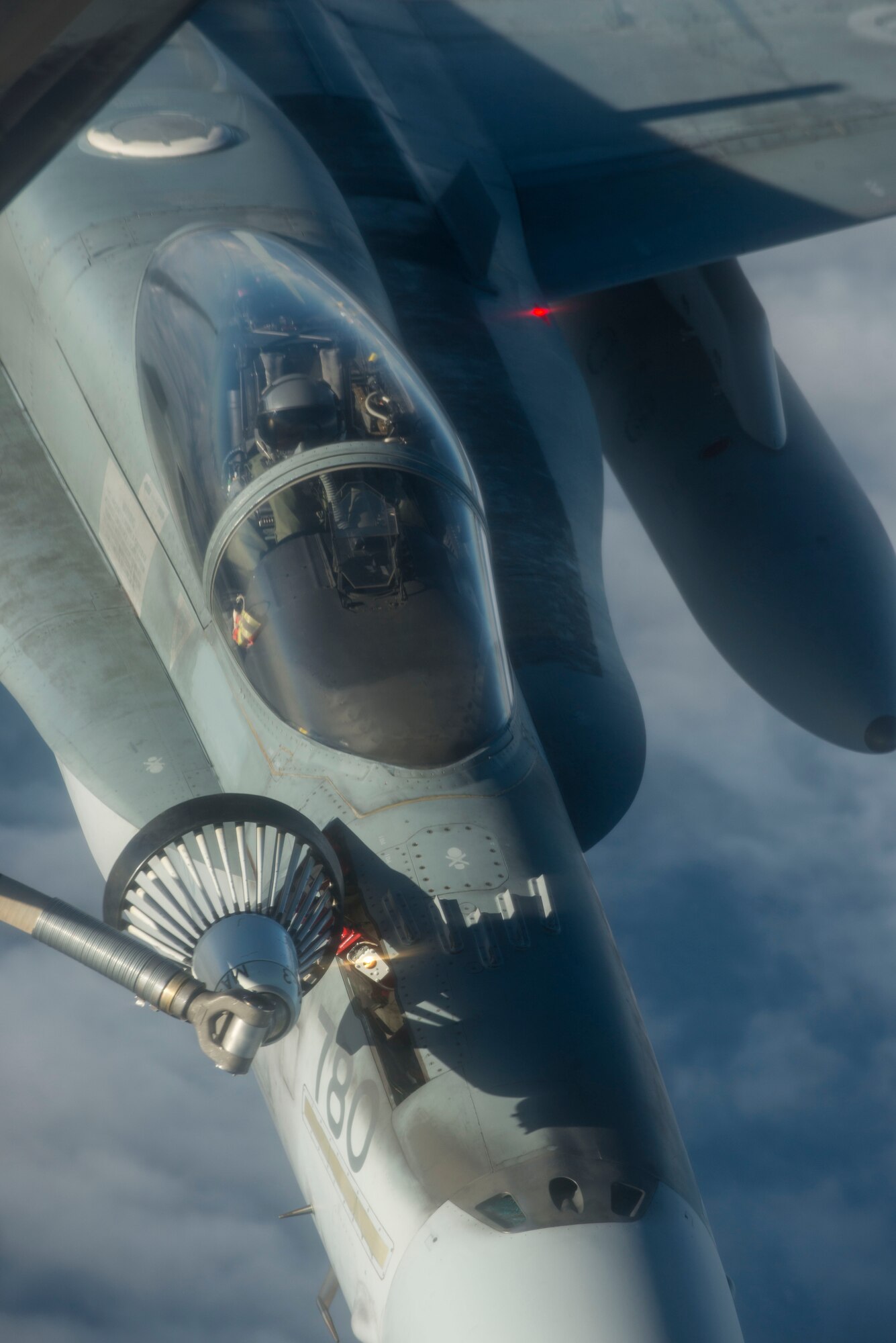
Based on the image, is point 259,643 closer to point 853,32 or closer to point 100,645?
point 100,645

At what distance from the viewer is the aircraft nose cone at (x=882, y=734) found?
11008 millimetres

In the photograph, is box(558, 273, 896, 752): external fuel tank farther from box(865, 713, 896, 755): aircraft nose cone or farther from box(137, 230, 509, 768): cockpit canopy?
box(137, 230, 509, 768): cockpit canopy

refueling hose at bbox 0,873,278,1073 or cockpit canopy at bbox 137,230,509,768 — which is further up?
cockpit canopy at bbox 137,230,509,768

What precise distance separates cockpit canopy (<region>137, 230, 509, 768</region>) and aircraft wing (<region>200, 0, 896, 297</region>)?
5.07m

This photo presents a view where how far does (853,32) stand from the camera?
13.3 metres

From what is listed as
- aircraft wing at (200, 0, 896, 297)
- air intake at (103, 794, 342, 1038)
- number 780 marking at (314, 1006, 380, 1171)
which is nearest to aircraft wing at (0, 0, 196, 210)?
air intake at (103, 794, 342, 1038)

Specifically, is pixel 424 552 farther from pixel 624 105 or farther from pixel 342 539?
pixel 624 105

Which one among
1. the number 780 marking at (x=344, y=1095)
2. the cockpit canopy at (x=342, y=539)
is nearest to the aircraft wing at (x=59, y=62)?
the cockpit canopy at (x=342, y=539)

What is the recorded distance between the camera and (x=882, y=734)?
36.5 feet

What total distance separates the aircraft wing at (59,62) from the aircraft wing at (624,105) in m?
8.91

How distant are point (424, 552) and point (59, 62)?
379 cm

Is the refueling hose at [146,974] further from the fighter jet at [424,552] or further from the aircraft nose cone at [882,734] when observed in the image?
the aircraft nose cone at [882,734]

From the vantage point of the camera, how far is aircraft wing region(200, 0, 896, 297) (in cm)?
1127

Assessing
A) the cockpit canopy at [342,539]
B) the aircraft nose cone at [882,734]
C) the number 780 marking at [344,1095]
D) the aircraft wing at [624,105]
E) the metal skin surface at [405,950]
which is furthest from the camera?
the aircraft wing at [624,105]
